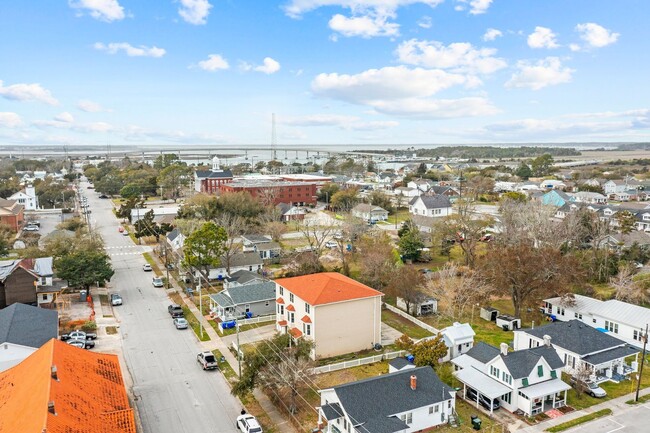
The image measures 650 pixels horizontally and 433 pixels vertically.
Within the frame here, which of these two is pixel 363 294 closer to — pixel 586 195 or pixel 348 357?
pixel 348 357

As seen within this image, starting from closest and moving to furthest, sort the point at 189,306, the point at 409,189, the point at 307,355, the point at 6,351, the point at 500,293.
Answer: the point at 307,355, the point at 6,351, the point at 500,293, the point at 189,306, the point at 409,189

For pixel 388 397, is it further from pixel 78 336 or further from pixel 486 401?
pixel 78 336

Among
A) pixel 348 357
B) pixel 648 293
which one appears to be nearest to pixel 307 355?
pixel 348 357

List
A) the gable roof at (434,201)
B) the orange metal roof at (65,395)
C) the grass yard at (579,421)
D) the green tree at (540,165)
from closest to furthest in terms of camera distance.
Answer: the orange metal roof at (65,395) < the grass yard at (579,421) < the gable roof at (434,201) < the green tree at (540,165)

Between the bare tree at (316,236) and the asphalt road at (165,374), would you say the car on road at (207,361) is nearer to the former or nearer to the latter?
the asphalt road at (165,374)

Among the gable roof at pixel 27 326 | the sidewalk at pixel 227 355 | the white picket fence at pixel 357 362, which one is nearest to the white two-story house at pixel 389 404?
the sidewalk at pixel 227 355

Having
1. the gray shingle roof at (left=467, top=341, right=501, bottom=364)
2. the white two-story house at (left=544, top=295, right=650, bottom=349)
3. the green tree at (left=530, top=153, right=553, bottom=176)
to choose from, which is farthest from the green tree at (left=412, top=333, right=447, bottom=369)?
the green tree at (left=530, top=153, right=553, bottom=176)
